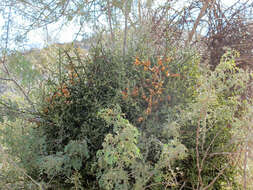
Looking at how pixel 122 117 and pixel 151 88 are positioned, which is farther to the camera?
pixel 151 88

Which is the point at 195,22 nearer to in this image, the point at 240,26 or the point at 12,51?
the point at 240,26

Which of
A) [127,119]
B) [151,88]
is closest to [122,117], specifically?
[127,119]

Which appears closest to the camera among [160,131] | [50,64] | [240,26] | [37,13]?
[160,131]

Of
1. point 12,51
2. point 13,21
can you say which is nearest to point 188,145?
point 12,51

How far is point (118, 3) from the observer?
1362mm

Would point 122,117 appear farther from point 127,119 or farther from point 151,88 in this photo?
point 151,88

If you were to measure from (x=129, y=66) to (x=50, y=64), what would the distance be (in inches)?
18.4

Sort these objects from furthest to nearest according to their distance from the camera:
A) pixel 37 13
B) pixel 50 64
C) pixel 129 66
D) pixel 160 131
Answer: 1. pixel 37 13
2. pixel 50 64
3. pixel 129 66
4. pixel 160 131

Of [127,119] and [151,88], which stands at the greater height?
[151,88]

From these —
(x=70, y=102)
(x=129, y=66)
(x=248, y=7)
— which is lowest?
(x=70, y=102)

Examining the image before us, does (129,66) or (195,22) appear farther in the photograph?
(195,22)

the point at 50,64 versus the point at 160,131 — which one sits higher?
the point at 50,64

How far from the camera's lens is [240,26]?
6.11 feet

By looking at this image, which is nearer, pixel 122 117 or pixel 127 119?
pixel 122 117
